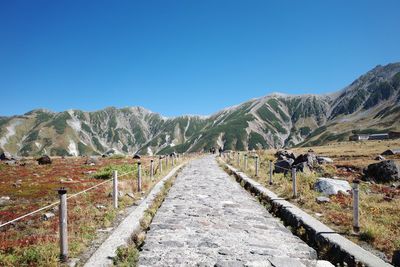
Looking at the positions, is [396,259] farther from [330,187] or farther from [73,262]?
[330,187]

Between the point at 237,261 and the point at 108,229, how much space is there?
4100mm

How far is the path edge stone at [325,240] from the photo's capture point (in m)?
7.22

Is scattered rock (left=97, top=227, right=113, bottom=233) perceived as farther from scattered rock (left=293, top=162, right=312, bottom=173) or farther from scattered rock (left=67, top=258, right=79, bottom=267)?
scattered rock (left=293, top=162, right=312, bottom=173)

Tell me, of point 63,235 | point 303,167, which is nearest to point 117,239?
point 63,235

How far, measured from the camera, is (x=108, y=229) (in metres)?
9.97

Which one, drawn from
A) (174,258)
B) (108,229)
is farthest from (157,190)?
(174,258)

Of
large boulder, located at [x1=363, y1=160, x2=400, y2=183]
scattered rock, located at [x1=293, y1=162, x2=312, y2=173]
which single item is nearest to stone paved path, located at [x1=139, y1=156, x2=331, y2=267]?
scattered rock, located at [x1=293, y1=162, x2=312, y2=173]

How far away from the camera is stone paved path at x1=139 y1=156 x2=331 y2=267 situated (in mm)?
7598

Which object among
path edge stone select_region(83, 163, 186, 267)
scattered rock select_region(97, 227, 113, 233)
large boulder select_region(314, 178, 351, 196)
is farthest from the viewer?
large boulder select_region(314, 178, 351, 196)

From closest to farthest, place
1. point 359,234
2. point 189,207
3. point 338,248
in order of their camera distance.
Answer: point 338,248 → point 359,234 → point 189,207

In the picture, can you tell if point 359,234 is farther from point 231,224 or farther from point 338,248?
point 231,224

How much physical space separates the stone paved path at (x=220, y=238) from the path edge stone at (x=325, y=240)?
0.32 meters

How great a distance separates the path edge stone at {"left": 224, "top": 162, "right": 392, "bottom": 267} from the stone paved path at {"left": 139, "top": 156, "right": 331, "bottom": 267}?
0.32 meters

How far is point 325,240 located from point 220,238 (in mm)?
2536
